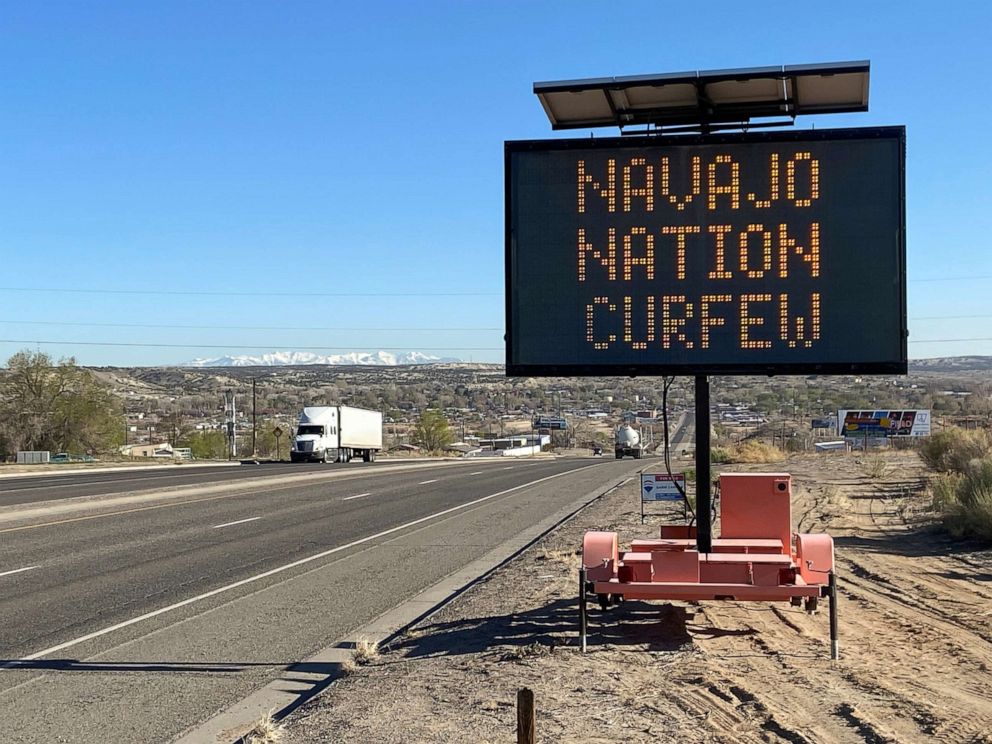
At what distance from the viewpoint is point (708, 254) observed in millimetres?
9211

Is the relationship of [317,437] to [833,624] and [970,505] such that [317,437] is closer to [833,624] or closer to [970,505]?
[970,505]

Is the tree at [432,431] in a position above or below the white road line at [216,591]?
below

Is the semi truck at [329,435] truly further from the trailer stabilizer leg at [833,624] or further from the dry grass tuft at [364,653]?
the trailer stabilizer leg at [833,624]

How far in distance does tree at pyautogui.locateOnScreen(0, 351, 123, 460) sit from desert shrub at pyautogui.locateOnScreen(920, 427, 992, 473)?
5710cm

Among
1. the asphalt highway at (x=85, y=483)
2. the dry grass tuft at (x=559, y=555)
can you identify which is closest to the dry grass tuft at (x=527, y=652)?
the dry grass tuft at (x=559, y=555)

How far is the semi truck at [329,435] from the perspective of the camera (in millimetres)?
67938

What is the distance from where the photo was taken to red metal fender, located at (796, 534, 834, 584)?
29.4 ft

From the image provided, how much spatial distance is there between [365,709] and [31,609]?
6885 mm

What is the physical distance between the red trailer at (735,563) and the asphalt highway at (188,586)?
2922 mm

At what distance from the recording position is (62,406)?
73.8 m

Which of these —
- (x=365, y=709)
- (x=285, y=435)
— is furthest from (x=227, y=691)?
(x=285, y=435)

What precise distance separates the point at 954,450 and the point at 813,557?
78.5 ft

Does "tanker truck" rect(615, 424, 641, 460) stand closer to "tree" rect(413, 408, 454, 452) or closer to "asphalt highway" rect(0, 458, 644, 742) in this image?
"tree" rect(413, 408, 454, 452)

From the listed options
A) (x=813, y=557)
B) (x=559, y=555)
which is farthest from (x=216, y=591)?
(x=813, y=557)
